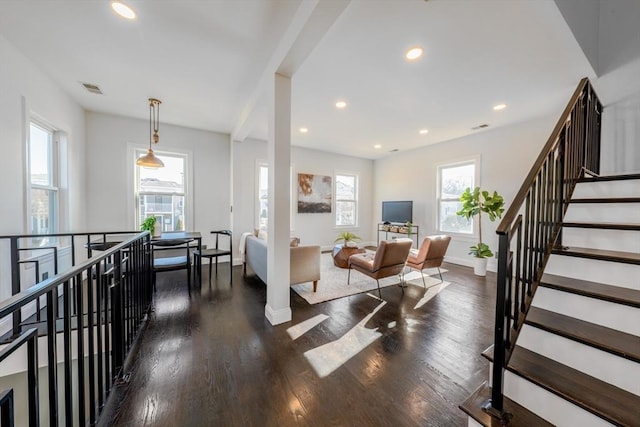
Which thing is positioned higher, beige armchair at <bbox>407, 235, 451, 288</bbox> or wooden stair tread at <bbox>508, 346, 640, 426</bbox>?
beige armchair at <bbox>407, 235, 451, 288</bbox>

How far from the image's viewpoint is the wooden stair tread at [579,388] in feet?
3.40

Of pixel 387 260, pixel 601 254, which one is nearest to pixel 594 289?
pixel 601 254

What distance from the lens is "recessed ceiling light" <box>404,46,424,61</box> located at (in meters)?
2.32

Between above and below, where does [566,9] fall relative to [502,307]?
above

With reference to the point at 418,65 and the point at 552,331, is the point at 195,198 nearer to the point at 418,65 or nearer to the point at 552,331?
the point at 418,65

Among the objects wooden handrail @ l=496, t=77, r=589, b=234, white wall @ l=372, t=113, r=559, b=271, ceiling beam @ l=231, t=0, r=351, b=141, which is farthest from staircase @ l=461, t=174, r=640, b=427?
white wall @ l=372, t=113, r=559, b=271

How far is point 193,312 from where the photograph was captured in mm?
2797

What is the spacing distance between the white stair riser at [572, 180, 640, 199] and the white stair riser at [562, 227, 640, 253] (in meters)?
0.53

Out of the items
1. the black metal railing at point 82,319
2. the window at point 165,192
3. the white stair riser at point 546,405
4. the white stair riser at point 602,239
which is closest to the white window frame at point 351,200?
the window at point 165,192

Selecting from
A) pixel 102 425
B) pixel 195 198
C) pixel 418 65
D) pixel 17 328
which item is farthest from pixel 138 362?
pixel 418 65

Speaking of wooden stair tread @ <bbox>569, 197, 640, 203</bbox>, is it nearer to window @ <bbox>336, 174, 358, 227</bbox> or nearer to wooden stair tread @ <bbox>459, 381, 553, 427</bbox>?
wooden stair tread @ <bbox>459, 381, 553, 427</bbox>

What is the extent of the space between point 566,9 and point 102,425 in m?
4.55

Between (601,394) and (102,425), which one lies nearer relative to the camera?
(601,394)

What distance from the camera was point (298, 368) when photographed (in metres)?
1.88
